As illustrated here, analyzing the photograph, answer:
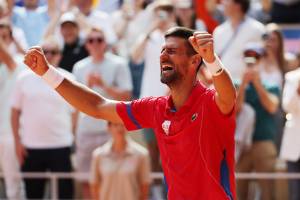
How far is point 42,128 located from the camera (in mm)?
10406

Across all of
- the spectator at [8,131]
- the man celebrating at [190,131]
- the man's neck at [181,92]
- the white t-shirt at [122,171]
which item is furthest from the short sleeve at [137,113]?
the spectator at [8,131]

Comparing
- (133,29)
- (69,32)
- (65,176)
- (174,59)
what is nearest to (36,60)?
(174,59)

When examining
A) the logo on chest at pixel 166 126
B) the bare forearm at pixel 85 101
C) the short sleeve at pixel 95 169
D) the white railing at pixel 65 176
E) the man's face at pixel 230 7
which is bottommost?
the white railing at pixel 65 176

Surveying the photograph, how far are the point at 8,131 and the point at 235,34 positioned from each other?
285 centimetres

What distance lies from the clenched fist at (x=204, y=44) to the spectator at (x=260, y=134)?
488 centimetres

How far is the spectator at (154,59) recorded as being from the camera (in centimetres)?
1067

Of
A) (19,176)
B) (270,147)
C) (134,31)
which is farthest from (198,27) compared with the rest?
(19,176)

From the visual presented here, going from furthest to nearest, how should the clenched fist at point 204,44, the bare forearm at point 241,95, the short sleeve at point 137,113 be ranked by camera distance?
the bare forearm at point 241,95 → the short sleeve at point 137,113 → the clenched fist at point 204,44

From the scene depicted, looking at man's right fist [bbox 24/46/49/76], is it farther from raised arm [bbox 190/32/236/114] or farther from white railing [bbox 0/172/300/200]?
white railing [bbox 0/172/300/200]

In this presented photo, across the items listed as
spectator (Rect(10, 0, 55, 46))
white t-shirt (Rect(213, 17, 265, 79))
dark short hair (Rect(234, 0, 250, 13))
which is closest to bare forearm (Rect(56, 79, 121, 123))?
white t-shirt (Rect(213, 17, 265, 79))

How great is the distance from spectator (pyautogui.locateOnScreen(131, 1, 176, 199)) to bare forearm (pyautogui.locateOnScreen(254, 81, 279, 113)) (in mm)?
1074

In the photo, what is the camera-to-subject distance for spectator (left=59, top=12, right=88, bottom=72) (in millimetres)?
11195

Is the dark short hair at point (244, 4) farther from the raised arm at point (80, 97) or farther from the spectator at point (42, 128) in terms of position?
the raised arm at point (80, 97)

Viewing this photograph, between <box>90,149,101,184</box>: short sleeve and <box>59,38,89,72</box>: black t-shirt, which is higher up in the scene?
<box>59,38,89,72</box>: black t-shirt
